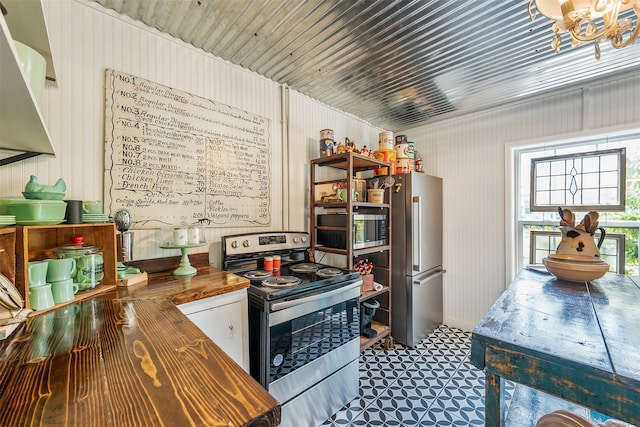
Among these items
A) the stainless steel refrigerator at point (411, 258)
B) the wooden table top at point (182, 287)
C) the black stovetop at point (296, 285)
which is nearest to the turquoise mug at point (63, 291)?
the wooden table top at point (182, 287)

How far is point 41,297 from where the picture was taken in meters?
0.92

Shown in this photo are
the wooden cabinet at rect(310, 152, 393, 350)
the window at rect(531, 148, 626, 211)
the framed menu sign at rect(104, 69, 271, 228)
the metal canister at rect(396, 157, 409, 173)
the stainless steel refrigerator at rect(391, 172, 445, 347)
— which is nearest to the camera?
the framed menu sign at rect(104, 69, 271, 228)

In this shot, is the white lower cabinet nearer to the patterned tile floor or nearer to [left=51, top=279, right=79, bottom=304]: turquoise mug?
[left=51, top=279, right=79, bottom=304]: turquoise mug

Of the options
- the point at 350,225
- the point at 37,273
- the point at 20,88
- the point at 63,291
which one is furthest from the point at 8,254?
the point at 350,225

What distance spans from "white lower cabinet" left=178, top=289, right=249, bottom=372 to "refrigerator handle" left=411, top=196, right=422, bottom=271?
1.73 m

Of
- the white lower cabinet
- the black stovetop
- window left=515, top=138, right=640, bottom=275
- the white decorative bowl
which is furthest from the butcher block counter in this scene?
window left=515, top=138, right=640, bottom=275

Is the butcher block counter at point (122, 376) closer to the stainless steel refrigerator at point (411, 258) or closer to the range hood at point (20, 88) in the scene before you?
the range hood at point (20, 88)

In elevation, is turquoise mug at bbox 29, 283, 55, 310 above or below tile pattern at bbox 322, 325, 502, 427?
above

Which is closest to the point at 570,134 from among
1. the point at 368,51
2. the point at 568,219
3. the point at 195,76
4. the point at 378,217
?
the point at 568,219

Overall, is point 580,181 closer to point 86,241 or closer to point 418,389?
point 418,389

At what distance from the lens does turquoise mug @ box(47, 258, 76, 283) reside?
97 centimetres

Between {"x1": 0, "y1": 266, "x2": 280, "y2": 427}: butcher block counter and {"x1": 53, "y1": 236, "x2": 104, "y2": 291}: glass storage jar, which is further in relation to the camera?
{"x1": 53, "y1": 236, "x2": 104, "y2": 291}: glass storage jar

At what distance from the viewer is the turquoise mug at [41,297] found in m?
0.90

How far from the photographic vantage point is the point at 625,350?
71 centimetres
